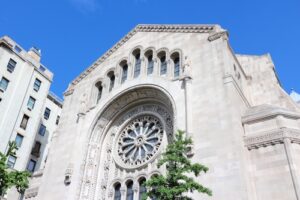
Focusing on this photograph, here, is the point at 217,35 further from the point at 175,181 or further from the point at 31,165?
the point at 31,165

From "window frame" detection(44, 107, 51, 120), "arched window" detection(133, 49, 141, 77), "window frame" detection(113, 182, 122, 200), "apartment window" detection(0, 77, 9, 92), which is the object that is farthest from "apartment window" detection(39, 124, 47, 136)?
"window frame" detection(113, 182, 122, 200)

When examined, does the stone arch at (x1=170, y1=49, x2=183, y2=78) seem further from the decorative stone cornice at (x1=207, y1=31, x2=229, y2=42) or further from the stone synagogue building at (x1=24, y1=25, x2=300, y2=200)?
the decorative stone cornice at (x1=207, y1=31, x2=229, y2=42)

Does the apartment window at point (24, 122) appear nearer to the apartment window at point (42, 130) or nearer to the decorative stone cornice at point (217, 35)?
the apartment window at point (42, 130)

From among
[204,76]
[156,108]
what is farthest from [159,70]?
[204,76]

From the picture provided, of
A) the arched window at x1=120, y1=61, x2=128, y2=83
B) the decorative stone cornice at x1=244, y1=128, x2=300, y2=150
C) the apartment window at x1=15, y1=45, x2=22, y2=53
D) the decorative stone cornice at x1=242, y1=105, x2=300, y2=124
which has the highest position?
the apartment window at x1=15, y1=45, x2=22, y2=53

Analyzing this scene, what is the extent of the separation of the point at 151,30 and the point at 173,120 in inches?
382

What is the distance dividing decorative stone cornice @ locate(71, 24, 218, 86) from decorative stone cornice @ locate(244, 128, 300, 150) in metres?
9.05

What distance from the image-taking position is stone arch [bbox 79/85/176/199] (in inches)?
947

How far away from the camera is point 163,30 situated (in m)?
28.3

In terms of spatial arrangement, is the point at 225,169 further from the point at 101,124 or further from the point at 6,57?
the point at 6,57

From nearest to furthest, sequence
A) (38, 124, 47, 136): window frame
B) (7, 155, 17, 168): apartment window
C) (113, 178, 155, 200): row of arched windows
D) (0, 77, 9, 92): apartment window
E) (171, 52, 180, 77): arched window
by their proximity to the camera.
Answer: (113, 178, 155, 200): row of arched windows, (171, 52, 180, 77): arched window, (7, 155, 17, 168): apartment window, (0, 77, 9, 92): apartment window, (38, 124, 47, 136): window frame

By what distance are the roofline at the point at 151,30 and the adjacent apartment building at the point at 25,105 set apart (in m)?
10.5

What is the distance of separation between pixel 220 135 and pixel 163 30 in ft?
39.6

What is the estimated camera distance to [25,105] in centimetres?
4031
